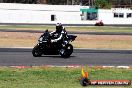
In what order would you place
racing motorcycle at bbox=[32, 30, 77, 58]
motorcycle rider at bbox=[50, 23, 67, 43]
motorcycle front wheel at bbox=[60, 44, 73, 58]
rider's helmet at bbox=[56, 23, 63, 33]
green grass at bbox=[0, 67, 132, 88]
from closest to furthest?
green grass at bbox=[0, 67, 132, 88] → rider's helmet at bbox=[56, 23, 63, 33] → motorcycle rider at bbox=[50, 23, 67, 43] → racing motorcycle at bbox=[32, 30, 77, 58] → motorcycle front wheel at bbox=[60, 44, 73, 58]

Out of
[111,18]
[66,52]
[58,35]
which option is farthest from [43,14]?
[58,35]

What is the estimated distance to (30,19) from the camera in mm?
81625

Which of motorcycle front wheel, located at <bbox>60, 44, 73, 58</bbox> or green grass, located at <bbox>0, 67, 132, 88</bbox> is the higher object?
green grass, located at <bbox>0, 67, 132, 88</bbox>

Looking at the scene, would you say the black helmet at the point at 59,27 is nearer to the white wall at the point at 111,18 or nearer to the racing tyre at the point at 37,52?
the racing tyre at the point at 37,52

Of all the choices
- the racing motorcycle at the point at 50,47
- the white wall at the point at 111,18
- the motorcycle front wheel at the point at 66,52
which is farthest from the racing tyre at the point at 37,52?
the white wall at the point at 111,18

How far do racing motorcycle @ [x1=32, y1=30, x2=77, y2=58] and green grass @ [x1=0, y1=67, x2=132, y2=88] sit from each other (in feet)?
21.3

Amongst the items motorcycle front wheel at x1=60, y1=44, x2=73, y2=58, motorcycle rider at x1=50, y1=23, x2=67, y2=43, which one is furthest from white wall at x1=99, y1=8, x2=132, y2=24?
motorcycle rider at x1=50, y1=23, x2=67, y2=43

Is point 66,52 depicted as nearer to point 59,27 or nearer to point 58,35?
point 58,35

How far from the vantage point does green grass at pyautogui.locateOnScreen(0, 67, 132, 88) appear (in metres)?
12.8

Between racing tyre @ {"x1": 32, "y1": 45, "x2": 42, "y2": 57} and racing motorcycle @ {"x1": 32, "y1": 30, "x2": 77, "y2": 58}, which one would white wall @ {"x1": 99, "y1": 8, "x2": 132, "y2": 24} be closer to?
racing motorcycle @ {"x1": 32, "y1": 30, "x2": 77, "y2": 58}

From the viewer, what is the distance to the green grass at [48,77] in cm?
1278

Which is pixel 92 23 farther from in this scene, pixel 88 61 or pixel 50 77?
pixel 50 77

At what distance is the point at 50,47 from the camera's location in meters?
23.4

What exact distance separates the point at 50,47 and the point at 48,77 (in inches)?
357
